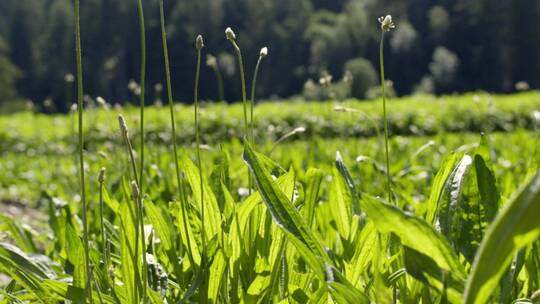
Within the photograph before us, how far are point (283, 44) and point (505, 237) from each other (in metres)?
84.2

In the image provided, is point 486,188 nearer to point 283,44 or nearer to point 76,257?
point 76,257

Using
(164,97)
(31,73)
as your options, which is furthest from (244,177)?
(31,73)

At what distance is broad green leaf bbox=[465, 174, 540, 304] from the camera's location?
593mm

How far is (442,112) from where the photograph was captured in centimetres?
1147

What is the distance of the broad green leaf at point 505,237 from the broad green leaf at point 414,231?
0.09 meters

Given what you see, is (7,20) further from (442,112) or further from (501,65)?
(442,112)

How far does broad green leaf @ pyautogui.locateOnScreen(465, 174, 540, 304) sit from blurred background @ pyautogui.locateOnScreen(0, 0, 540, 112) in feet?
212

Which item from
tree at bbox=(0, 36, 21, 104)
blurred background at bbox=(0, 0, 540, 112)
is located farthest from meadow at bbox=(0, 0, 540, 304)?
blurred background at bbox=(0, 0, 540, 112)

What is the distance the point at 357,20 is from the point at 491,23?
15247 millimetres

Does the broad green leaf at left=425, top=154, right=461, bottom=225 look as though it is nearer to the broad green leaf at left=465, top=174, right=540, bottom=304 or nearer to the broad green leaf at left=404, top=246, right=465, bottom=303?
the broad green leaf at left=404, top=246, right=465, bottom=303

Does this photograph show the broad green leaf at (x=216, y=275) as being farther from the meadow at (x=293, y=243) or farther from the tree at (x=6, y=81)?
the tree at (x=6, y=81)

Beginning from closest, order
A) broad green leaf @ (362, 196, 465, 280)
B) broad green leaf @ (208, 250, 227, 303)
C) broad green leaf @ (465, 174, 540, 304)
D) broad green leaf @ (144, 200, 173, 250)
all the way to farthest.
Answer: broad green leaf @ (465, 174, 540, 304)
broad green leaf @ (362, 196, 465, 280)
broad green leaf @ (208, 250, 227, 303)
broad green leaf @ (144, 200, 173, 250)

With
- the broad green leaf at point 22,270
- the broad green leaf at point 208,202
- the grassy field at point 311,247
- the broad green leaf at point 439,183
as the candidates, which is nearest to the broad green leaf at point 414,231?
the grassy field at point 311,247

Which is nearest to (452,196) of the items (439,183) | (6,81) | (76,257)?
(439,183)
